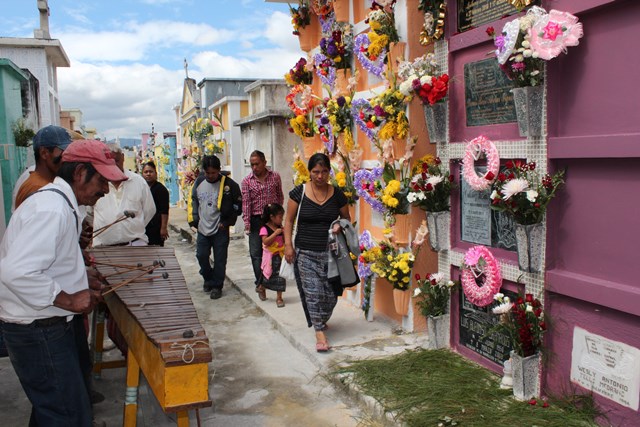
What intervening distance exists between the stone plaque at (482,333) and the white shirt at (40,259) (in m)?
2.84

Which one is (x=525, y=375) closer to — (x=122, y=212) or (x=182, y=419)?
(x=182, y=419)

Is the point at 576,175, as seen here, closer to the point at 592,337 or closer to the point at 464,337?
the point at 592,337

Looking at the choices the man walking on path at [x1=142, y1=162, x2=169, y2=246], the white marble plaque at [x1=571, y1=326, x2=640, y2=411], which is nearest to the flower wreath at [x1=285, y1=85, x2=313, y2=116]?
the man walking on path at [x1=142, y1=162, x2=169, y2=246]

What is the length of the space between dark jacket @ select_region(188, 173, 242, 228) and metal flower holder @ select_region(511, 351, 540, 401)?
472 centimetres

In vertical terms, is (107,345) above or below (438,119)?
below

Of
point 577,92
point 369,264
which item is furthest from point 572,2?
point 369,264

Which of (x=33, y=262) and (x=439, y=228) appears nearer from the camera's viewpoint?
(x=33, y=262)

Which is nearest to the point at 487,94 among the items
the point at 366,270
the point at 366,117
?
the point at 366,117

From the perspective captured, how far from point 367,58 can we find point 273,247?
2.53 m

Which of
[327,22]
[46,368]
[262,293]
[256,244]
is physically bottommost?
[262,293]

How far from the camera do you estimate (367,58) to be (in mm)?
5961

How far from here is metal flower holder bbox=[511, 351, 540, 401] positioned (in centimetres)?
379

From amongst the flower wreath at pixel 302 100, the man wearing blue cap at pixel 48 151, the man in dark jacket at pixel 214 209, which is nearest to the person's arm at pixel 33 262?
the man wearing blue cap at pixel 48 151

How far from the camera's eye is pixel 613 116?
3307 mm
